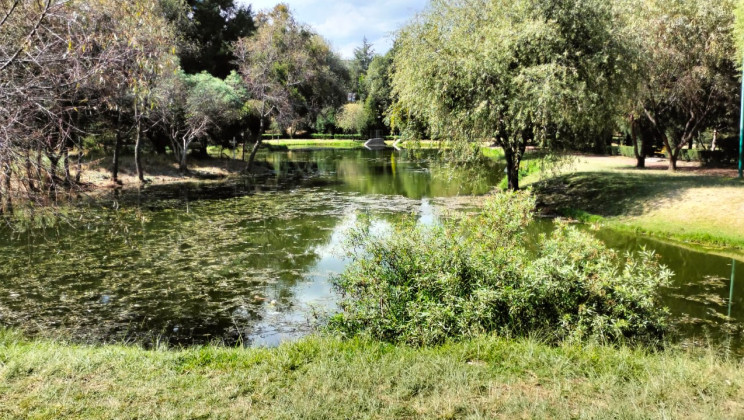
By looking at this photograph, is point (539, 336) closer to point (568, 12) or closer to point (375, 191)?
point (568, 12)

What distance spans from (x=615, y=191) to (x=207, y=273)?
16.6 m

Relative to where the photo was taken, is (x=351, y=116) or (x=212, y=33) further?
(x=351, y=116)

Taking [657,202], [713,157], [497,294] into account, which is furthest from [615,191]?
[497,294]

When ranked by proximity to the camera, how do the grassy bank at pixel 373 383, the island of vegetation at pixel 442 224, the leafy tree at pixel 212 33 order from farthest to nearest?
the leafy tree at pixel 212 33 < the island of vegetation at pixel 442 224 < the grassy bank at pixel 373 383

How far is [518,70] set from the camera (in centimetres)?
1820

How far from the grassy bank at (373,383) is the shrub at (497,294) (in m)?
0.52

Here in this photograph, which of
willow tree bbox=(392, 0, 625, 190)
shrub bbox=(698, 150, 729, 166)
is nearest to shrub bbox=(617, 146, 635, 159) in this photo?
shrub bbox=(698, 150, 729, 166)

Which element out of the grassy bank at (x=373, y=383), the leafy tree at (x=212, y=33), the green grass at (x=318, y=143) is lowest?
the grassy bank at (x=373, y=383)

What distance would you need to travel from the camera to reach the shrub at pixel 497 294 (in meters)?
6.46

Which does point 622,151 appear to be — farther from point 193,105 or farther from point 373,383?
point 373,383

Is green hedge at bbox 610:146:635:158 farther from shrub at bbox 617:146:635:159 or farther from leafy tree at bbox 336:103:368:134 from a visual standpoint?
leafy tree at bbox 336:103:368:134

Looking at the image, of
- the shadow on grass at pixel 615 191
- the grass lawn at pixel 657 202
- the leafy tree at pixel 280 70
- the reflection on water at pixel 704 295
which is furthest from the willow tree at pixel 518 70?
the leafy tree at pixel 280 70

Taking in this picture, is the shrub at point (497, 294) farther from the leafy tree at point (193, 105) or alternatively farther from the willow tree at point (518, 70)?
the leafy tree at point (193, 105)

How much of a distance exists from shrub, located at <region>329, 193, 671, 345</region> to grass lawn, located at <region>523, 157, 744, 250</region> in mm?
9333
